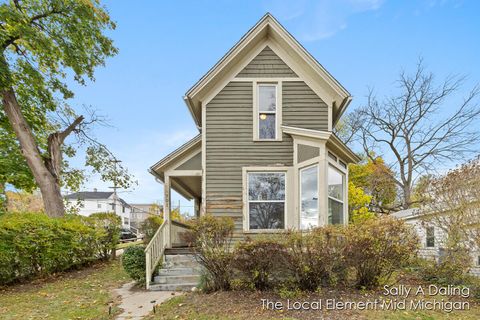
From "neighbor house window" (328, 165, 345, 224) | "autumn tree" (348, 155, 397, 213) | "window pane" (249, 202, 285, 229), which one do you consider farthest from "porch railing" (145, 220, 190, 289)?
"autumn tree" (348, 155, 397, 213)

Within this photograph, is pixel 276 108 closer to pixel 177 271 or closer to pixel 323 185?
pixel 323 185

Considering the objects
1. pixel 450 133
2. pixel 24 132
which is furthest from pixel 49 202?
pixel 450 133

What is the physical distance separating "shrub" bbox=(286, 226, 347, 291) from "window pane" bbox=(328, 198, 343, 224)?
8.32 feet

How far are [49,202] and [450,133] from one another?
2753 centimetres

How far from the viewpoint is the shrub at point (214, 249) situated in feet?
21.1

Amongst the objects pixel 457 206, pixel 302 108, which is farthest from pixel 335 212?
pixel 302 108

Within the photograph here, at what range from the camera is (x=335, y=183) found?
9.23m

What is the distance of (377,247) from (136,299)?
5.49 meters

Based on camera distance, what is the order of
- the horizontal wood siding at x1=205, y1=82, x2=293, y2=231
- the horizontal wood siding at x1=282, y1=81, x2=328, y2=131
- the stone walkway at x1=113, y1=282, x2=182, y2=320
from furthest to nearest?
the horizontal wood siding at x1=282, y1=81, x2=328, y2=131 < the horizontal wood siding at x1=205, y1=82, x2=293, y2=231 < the stone walkway at x1=113, y1=282, x2=182, y2=320

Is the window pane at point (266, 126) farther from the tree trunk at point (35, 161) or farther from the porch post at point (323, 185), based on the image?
the tree trunk at point (35, 161)

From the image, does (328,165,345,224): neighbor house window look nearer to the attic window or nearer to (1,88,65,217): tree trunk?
the attic window

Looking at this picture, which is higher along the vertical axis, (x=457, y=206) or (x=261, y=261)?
(x=457, y=206)

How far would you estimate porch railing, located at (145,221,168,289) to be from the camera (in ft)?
25.1

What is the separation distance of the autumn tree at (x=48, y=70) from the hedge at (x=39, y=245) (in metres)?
2.73
